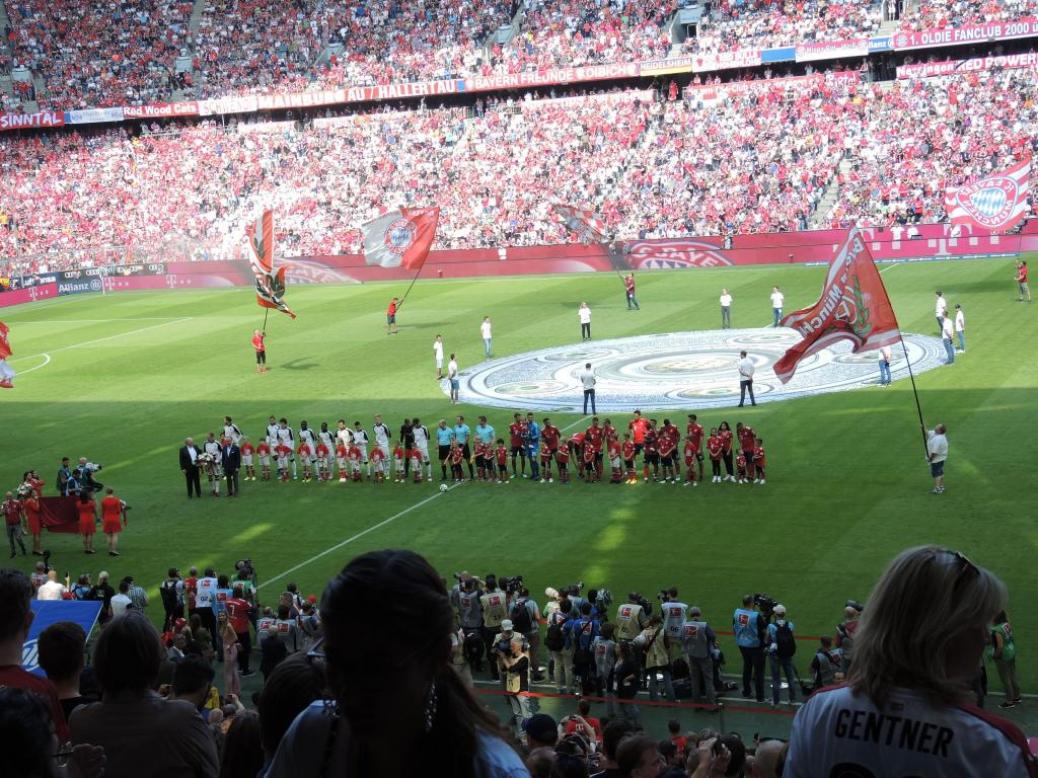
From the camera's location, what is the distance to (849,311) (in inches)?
950

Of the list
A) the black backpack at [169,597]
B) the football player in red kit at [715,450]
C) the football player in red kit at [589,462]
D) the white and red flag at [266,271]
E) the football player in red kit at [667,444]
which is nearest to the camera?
the black backpack at [169,597]

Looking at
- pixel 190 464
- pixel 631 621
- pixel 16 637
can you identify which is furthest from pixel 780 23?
pixel 16 637

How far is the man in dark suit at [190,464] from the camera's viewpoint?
28875 millimetres

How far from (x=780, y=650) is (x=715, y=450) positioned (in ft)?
34.6

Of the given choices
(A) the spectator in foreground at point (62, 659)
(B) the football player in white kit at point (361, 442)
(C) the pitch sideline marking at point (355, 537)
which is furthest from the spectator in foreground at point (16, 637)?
(B) the football player in white kit at point (361, 442)

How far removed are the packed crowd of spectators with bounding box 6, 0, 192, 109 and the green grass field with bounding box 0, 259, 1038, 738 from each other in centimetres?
3547

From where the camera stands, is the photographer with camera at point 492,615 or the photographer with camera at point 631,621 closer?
the photographer with camera at point 631,621

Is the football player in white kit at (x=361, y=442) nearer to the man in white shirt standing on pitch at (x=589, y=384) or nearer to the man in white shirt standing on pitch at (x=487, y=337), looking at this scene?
the man in white shirt standing on pitch at (x=589, y=384)

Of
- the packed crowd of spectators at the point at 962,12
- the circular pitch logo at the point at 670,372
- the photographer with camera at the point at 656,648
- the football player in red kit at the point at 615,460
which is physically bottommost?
the photographer with camera at the point at 656,648

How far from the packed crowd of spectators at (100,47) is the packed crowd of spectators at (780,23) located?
112 feet

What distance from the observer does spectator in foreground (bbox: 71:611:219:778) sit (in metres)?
5.27

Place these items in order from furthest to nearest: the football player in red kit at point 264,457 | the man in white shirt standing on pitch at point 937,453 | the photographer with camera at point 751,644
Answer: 1. the football player in red kit at point 264,457
2. the man in white shirt standing on pitch at point 937,453
3. the photographer with camera at point 751,644

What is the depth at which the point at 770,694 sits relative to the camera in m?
16.5

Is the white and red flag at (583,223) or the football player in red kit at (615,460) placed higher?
the white and red flag at (583,223)
